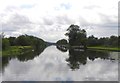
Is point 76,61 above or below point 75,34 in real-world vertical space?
below

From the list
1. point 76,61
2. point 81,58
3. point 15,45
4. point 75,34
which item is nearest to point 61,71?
point 76,61

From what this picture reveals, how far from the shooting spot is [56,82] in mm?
17219

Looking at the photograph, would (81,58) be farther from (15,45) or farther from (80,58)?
(15,45)

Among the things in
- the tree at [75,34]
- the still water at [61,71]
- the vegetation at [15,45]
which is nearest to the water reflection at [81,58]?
the still water at [61,71]

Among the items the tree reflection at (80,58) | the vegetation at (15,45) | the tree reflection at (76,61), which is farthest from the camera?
the vegetation at (15,45)

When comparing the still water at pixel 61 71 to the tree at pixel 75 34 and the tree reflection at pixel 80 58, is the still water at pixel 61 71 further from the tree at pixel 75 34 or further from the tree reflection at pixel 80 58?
the tree at pixel 75 34

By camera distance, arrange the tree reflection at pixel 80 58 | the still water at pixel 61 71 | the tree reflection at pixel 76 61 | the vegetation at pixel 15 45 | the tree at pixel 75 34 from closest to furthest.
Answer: the still water at pixel 61 71
the tree reflection at pixel 76 61
the tree reflection at pixel 80 58
the vegetation at pixel 15 45
the tree at pixel 75 34

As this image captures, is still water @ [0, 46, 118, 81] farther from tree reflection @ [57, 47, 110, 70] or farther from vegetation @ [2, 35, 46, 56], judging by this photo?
vegetation @ [2, 35, 46, 56]

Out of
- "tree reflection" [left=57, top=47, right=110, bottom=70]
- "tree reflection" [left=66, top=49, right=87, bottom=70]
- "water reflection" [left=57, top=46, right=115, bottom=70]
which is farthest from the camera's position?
"water reflection" [left=57, top=46, right=115, bottom=70]

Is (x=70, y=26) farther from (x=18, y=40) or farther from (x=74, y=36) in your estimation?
(x=18, y=40)

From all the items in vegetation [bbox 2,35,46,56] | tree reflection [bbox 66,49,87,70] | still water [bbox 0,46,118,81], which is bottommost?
tree reflection [bbox 66,49,87,70]

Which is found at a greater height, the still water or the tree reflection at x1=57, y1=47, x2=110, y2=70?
the still water

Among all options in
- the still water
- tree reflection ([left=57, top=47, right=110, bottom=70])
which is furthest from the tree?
the still water

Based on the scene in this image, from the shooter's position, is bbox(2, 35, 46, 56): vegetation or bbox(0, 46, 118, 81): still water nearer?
bbox(0, 46, 118, 81): still water
